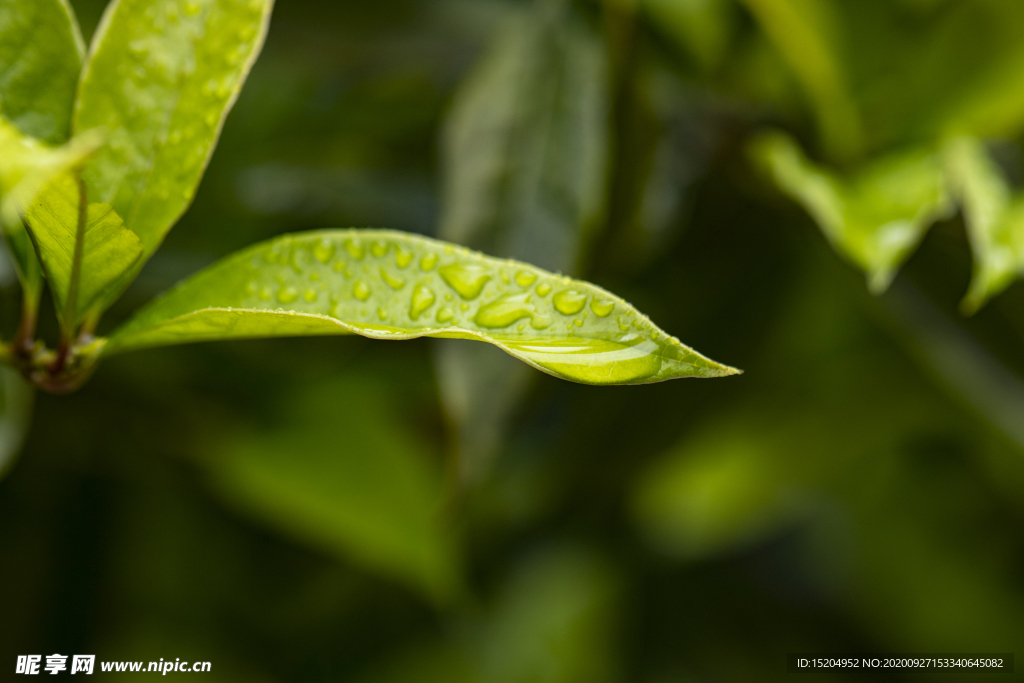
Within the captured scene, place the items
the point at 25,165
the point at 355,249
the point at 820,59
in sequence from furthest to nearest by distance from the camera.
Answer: the point at 820,59 < the point at 355,249 < the point at 25,165

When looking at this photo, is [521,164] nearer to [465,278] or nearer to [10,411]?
[465,278]

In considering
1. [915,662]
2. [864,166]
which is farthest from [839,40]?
[915,662]

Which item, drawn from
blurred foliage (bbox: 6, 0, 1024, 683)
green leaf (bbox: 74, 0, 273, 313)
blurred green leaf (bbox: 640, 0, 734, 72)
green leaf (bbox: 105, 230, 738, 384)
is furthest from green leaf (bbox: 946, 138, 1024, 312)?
green leaf (bbox: 74, 0, 273, 313)

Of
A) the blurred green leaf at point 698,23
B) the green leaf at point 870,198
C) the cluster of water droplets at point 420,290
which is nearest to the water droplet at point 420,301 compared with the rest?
the cluster of water droplets at point 420,290

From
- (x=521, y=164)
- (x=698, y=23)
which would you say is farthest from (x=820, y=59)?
(x=521, y=164)

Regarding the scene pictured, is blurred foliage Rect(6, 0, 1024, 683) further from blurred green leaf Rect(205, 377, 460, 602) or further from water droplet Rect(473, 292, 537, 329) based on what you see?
water droplet Rect(473, 292, 537, 329)

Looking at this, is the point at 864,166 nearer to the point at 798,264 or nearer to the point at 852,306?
the point at 798,264
